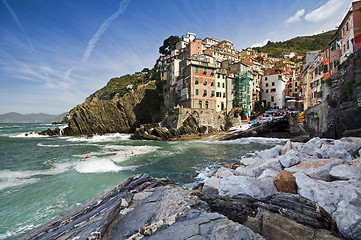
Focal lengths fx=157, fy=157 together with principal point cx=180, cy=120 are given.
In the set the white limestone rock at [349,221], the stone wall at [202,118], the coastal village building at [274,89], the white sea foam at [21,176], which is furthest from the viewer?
the coastal village building at [274,89]

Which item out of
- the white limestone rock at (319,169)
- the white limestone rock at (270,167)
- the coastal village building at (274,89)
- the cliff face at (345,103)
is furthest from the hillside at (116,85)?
the white limestone rock at (319,169)

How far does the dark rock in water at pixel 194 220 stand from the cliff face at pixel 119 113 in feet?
151

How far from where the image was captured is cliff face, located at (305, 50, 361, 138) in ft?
36.9

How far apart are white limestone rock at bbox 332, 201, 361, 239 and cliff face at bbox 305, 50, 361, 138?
461 inches

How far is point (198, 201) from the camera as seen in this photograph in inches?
136

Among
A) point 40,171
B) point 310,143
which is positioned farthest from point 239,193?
point 40,171

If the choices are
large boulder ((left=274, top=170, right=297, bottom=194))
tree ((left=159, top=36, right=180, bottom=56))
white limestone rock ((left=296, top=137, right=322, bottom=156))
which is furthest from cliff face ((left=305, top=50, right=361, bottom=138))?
tree ((left=159, top=36, right=180, bottom=56))

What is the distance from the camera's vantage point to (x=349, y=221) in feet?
8.86

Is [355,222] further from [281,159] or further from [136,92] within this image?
[136,92]

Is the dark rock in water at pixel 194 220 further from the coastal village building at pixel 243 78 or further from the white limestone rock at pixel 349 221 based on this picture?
the coastal village building at pixel 243 78

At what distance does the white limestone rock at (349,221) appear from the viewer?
8.56 feet

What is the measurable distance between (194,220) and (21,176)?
49.9 feet

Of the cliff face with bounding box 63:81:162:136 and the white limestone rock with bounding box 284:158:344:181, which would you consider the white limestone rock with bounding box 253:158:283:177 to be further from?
the cliff face with bounding box 63:81:162:136

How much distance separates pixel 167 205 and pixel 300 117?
119ft
